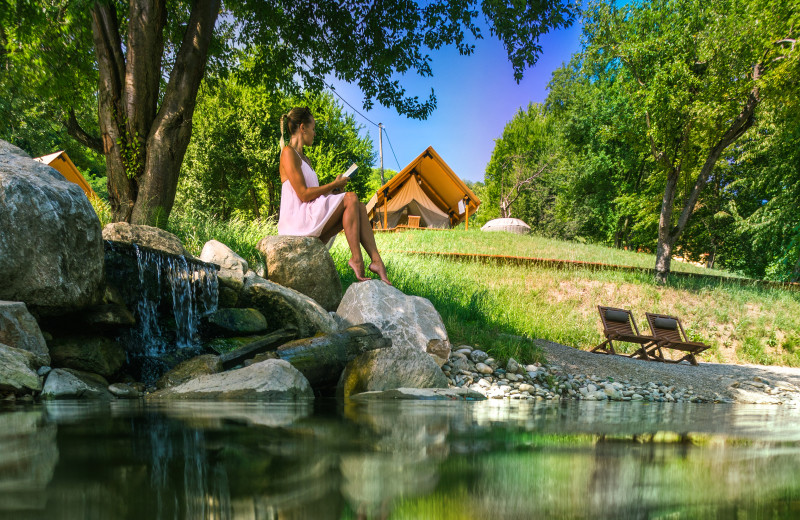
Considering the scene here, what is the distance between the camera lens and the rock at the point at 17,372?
3.00 meters

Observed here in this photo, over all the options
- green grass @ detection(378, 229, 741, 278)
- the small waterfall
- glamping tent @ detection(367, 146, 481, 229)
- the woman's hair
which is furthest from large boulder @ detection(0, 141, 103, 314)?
glamping tent @ detection(367, 146, 481, 229)

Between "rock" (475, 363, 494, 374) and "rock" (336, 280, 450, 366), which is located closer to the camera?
"rock" (336, 280, 450, 366)

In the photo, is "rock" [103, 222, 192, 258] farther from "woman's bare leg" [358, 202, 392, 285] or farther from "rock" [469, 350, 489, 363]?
"rock" [469, 350, 489, 363]

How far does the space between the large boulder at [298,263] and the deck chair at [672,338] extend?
7333 millimetres

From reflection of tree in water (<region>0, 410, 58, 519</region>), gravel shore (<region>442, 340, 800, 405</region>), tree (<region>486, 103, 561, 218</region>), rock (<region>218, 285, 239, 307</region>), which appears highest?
tree (<region>486, 103, 561, 218</region>)

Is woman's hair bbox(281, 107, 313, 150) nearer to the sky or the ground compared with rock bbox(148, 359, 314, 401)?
nearer to the sky

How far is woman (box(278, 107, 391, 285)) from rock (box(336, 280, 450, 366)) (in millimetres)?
482

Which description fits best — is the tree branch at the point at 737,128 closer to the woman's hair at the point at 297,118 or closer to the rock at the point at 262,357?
the woman's hair at the point at 297,118

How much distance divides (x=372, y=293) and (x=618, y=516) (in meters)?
5.30

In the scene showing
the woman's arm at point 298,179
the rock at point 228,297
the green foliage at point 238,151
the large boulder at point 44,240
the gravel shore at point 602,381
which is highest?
the green foliage at point 238,151

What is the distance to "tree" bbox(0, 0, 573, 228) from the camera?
790 centimetres

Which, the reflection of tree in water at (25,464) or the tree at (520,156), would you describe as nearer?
the reflection of tree in water at (25,464)

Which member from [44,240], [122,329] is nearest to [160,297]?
[122,329]

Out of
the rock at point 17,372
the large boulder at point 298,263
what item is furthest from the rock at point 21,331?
the large boulder at point 298,263
